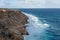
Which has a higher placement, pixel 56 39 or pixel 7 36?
pixel 7 36

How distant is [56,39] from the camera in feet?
125

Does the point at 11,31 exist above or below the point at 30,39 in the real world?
above

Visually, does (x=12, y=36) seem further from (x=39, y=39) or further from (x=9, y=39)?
(x=39, y=39)

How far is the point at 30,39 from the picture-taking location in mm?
32031

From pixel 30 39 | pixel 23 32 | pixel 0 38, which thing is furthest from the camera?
pixel 23 32

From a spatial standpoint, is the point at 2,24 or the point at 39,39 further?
the point at 39,39

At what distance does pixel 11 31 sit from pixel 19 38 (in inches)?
62.8

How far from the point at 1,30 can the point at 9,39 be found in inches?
51.6

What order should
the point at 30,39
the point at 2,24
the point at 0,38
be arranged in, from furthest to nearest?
the point at 30,39, the point at 2,24, the point at 0,38

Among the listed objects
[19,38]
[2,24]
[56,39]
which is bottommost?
[56,39]

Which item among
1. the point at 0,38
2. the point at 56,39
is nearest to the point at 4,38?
the point at 0,38

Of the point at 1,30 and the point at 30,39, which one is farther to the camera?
the point at 30,39

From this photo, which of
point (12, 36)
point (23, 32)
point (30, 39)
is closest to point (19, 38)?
point (12, 36)

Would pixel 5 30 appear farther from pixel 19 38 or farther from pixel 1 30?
pixel 19 38
